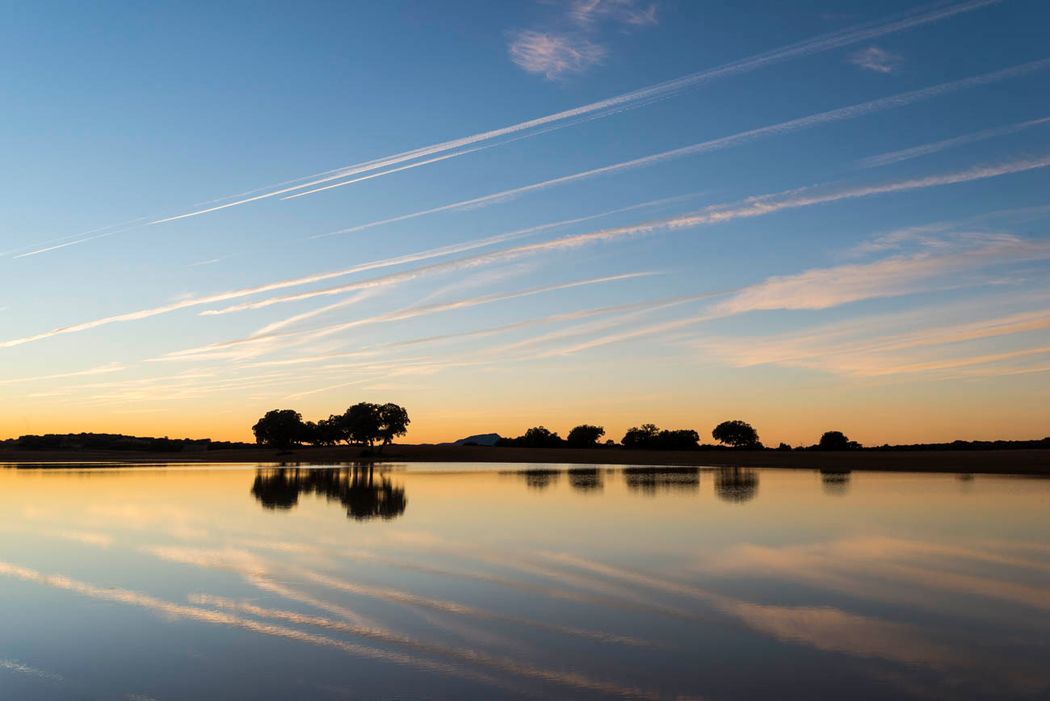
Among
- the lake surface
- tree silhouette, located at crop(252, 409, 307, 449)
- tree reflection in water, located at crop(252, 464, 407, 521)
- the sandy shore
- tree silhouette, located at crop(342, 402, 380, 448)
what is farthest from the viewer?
tree silhouette, located at crop(252, 409, 307, 449)

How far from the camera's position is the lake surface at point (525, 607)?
11344 mm

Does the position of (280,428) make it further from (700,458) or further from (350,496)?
(350,496)

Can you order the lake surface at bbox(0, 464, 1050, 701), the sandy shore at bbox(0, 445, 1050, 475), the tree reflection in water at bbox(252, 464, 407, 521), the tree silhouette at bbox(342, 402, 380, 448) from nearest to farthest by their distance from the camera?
the lake surface at bbox(0, 464, 1050, 701), the tree reflection in water at bbox(252, 464, 407, 521), the sandy shore at bbox(0, 445, 1050, 475), the tree silhouette at bbox(342, 402, 380, 448)

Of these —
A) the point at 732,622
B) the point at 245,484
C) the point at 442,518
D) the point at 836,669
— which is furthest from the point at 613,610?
the point at 245,484

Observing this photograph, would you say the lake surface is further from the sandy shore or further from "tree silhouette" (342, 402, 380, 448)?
"tree silhouette" (342, 402, 380, 448)

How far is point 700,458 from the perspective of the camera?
460ft

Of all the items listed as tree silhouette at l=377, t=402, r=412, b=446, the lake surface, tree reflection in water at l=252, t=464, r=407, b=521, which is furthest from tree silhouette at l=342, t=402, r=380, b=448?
the lake surface

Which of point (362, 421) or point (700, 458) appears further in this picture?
point (362, 421)

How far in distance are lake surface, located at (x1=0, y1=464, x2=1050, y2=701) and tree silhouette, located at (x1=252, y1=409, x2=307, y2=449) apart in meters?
154

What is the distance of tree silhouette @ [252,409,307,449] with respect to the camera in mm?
184000

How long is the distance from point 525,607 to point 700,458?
128 metres

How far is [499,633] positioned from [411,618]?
2035 mm

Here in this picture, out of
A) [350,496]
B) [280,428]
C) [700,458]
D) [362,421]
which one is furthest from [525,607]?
[280,428]

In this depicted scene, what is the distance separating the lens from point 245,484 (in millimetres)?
61219
